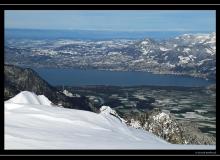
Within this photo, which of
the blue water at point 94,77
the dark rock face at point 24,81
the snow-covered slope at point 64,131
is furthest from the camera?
the blue water at point 94,77

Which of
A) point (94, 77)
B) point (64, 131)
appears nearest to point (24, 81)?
point (94, 77)

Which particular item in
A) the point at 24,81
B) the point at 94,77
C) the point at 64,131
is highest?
the point at 64,131

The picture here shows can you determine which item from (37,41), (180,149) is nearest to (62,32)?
(37,41)

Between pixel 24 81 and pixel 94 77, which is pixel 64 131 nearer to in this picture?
pixel 94 77

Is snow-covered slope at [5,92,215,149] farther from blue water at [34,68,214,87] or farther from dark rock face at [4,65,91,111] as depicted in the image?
blue water at [34,68,214,87]

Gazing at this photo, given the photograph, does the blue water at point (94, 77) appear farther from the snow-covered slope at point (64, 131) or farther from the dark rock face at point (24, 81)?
the snow-covered slope at point (64, 131)

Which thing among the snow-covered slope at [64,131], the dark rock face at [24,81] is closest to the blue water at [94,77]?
the dark rock face at [24,81]

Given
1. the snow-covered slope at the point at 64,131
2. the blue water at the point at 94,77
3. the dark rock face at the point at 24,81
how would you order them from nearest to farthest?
the snow-covered slope at the point at 64,131 < the dark rock face at the point at 24,81 < the blue water at the point at 94,77
